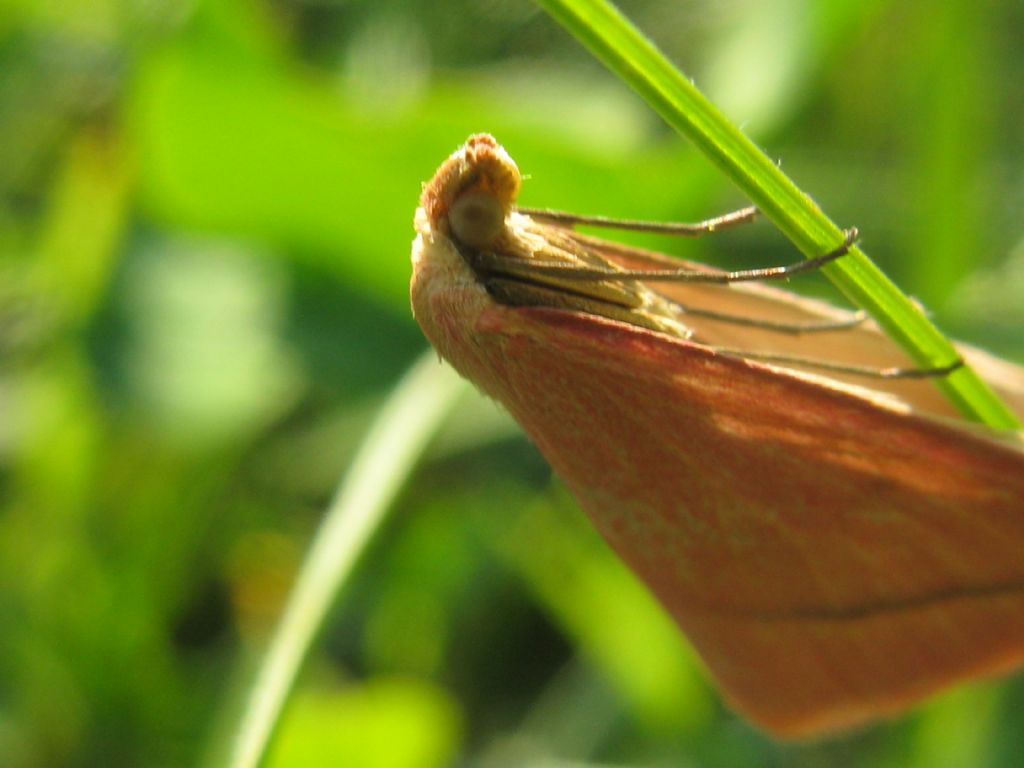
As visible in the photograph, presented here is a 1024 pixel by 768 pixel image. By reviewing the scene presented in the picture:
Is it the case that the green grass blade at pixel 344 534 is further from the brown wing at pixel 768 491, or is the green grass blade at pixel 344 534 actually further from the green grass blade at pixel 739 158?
the green grass blade at pixel 739 158

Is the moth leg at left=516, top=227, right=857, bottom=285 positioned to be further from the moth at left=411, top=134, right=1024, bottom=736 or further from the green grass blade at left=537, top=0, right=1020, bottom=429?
the green grass blade at left=537, top=0, right=1020, bottom=429

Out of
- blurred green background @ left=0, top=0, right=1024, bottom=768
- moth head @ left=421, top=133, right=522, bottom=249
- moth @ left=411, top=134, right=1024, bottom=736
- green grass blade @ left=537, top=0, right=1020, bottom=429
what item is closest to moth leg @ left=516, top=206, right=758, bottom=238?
moth @ left=411, top=134, right=1024, bottom=736

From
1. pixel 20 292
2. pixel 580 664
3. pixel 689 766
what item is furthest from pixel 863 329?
pixel 20 292

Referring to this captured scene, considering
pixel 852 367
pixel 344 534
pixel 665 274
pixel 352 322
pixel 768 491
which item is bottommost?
pixel 768 491

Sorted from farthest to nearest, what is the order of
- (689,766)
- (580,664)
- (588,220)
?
(580,664) < (689,766) < (588,220)

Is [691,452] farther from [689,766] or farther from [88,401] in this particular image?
[88,401]

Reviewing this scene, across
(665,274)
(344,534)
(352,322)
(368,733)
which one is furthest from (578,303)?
(352,322)

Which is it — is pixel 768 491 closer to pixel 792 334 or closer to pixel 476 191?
pixel 792 334
